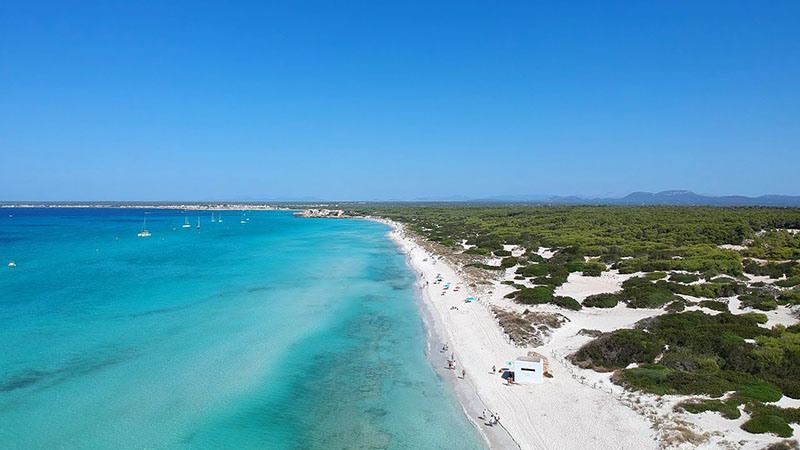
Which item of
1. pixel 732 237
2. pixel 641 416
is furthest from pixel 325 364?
pixel 732 237

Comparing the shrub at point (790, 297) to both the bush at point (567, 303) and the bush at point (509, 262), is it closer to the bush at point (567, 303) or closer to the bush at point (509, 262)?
the bush at point (567, 303)

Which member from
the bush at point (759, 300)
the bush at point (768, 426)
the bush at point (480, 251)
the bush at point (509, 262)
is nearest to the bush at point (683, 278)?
the bush at point (759, 300)

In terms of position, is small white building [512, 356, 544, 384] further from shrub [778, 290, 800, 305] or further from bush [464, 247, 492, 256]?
bush [464, 247, 492, 256]

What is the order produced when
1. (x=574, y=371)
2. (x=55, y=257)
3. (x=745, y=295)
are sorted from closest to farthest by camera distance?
(x=574, y=371) < (x=745, y=295) < (x=55, y=257)

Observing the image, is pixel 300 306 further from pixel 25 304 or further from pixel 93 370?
pixel 25 304

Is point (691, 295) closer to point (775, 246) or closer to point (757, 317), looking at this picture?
point (757, 317)

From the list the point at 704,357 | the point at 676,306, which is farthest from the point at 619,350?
the point at 676,306
